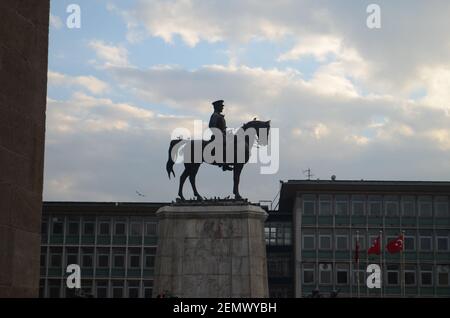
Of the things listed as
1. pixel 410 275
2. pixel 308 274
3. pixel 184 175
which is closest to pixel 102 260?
pixel 308 274

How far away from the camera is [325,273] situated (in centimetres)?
9275

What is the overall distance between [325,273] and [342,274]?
1805 mm

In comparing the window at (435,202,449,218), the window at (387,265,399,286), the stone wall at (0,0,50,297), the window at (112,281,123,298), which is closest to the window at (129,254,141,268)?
the window at (112,281,123,298)

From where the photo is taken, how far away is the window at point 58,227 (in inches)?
3964

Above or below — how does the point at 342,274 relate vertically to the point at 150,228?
below

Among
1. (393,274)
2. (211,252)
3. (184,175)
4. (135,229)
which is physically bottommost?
(211,252)

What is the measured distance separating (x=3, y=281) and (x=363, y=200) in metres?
82.5

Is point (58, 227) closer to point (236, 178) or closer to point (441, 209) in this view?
point (441, 209)

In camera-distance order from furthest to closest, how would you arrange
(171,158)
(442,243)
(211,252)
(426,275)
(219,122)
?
(442,243) < (426,275) < (171,158) < (219,122) < (211,252)

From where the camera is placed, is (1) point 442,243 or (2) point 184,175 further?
(1) point 442,243

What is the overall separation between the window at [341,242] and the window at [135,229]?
22.9 metres

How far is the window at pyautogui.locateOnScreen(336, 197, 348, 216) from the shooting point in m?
93.6

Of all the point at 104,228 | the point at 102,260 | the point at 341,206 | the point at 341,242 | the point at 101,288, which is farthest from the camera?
the point at 104,228
